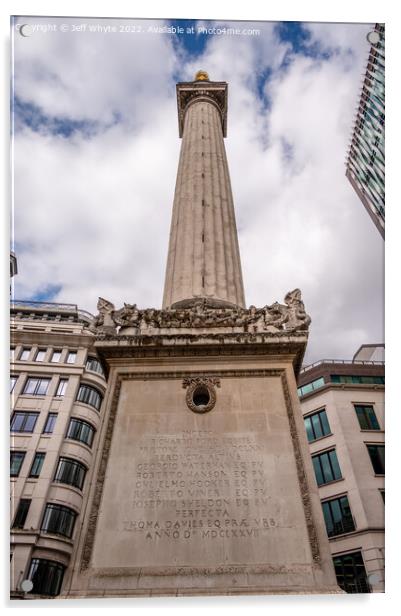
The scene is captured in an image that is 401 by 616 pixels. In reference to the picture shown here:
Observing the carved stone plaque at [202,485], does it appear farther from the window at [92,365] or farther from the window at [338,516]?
the window at [92,365]

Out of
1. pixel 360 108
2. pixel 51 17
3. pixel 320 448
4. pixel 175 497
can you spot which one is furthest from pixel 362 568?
pixel 51 17

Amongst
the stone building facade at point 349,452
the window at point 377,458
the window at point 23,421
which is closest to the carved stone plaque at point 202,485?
the stone building facade at point 349,452

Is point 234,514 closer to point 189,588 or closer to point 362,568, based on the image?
point 189,588

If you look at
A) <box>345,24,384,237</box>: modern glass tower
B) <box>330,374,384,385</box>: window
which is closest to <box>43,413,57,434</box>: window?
<box>330,374,384,385</box>: window

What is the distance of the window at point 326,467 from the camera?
31.4m

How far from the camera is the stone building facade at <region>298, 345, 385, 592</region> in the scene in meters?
27.7

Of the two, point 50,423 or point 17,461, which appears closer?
point 17,461

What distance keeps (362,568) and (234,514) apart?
23538 millimetres

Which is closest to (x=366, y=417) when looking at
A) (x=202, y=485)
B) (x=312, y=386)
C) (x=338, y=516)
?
(x=312, y=386)

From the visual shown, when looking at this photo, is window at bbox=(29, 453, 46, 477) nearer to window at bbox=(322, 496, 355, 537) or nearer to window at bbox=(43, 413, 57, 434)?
window at bbox=(43, 413, 57, 434)

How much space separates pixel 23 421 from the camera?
3456cm

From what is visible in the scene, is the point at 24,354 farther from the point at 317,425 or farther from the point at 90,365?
the point at 317,425

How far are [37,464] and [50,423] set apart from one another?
335cm

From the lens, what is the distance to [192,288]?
45.7 feet
